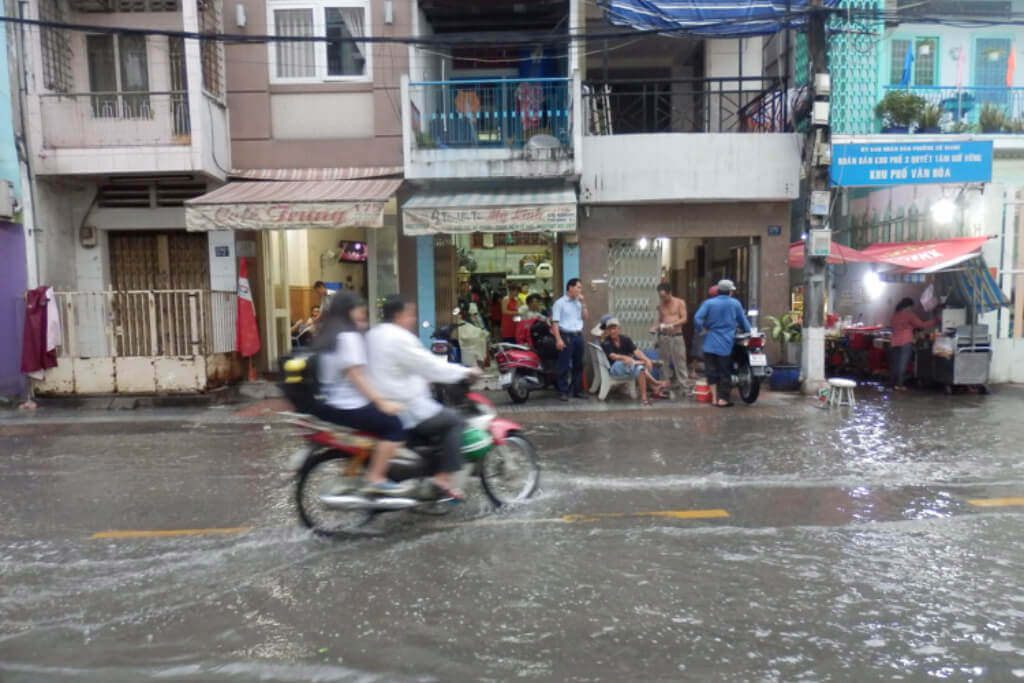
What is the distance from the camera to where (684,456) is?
7457mm

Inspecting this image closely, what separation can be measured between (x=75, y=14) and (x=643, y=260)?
10371 millimetres

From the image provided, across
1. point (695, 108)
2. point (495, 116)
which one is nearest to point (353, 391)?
point (495, 116)

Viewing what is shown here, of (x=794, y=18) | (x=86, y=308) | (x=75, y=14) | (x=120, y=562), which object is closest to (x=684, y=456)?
(x=120, y=562)

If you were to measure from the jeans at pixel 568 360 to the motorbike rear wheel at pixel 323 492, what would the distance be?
6107 mm

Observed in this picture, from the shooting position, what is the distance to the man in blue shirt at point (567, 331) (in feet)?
36.1

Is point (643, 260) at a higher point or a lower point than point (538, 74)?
lower

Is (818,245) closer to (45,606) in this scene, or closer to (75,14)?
(45,606)

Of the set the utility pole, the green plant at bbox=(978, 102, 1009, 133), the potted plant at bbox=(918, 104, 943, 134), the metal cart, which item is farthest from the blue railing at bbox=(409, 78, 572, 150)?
the green plant at bbox=(978, 102, 1009, 133)

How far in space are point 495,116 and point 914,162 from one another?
652 centimetres

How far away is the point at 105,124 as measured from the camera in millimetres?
11719

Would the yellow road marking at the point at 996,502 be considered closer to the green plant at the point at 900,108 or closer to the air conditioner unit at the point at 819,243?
the air conditioner unit at the point at 819,243

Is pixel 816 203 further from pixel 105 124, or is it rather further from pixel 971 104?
pixel 105 124

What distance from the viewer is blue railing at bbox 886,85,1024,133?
12656mm

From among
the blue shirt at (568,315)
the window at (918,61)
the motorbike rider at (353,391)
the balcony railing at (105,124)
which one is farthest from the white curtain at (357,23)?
the window at (918,61)
